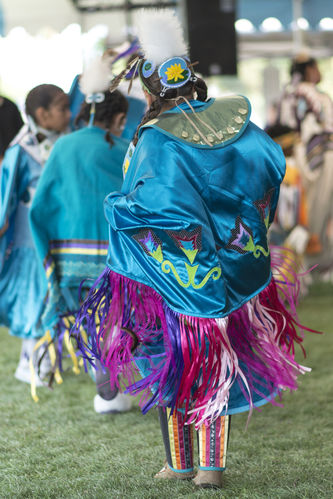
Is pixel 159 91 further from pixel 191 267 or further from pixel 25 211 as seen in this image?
pixel 25 211

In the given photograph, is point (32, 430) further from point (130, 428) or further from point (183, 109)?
point (183, 109)

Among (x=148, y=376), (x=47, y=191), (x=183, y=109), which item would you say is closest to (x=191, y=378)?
(x=148, y=376)

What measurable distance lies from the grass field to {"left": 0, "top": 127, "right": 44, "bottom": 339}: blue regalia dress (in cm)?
33

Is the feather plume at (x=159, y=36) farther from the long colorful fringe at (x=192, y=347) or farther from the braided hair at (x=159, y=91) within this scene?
the long colorful fringe at (x=192, y=347)

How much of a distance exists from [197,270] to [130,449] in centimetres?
88

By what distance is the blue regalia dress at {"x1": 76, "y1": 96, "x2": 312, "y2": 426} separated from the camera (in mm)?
1816

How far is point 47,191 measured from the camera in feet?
8.96

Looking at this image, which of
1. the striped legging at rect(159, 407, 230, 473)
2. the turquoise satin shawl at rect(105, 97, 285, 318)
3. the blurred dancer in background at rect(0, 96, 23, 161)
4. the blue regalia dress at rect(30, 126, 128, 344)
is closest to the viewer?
the turquoise satin shawl at rect(105, 97, 285, 318)

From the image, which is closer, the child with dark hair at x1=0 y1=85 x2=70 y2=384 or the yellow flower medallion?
the yellow flower medallion

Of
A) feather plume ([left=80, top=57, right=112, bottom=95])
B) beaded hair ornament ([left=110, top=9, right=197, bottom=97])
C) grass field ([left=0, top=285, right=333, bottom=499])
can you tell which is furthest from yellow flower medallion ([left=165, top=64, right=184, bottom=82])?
grass field ([left=0, top=285, right=333, bottom=499])

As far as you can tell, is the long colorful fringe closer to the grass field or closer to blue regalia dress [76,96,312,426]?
blue regalia dress [76,96,312,426]

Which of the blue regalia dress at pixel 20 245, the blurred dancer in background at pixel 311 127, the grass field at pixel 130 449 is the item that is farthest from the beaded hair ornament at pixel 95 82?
the blurred dancer in background at pixel 311 127

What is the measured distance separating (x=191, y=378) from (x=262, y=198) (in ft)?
1.69

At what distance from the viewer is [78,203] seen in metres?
2.70
